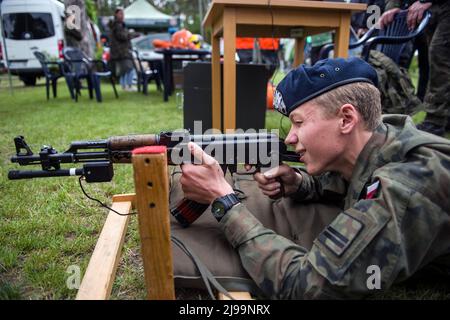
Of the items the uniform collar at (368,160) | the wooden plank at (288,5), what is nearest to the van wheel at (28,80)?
the wooden plank at (288,5)

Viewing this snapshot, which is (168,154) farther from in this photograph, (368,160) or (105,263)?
(368,160)

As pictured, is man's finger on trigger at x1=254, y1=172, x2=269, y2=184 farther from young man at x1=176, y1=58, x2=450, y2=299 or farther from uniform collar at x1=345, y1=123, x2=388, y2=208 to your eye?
uniform collar at x1=345, y1=123, x2=388, y2=208

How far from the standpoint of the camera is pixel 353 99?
1.43 m

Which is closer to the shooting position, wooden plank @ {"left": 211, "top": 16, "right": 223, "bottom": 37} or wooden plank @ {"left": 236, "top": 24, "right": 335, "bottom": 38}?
wooden plank @ {"left": 211, "top": 16, "right": 223, "bottom": 37}

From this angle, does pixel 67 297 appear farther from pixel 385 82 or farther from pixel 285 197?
pixel 385 82

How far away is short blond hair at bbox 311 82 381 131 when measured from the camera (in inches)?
56.2

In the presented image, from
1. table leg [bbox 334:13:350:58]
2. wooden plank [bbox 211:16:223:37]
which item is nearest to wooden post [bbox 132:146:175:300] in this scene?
wooden plank [bbox 211:16:223:37]

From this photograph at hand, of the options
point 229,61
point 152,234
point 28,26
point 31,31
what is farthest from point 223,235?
point 31,31

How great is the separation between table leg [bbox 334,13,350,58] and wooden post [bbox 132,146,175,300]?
2.52m

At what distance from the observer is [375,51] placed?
4.22 metres

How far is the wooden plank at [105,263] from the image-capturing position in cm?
140

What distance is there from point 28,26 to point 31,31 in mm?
326
